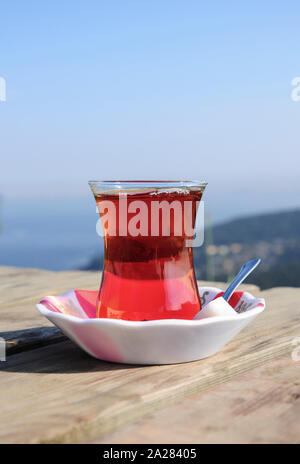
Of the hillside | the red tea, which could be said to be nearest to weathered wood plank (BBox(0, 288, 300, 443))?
the red tea

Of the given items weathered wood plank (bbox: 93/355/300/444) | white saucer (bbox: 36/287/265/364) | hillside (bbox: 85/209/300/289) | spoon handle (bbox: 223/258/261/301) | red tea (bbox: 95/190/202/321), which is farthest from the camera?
hillside (bbox: 85/209/300/289)

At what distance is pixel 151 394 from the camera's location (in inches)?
32.4

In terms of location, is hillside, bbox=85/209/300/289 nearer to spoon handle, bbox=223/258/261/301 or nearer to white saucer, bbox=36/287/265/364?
spoon handle, bbox=223/258/261/301

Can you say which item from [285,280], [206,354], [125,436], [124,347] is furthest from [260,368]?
[285,280]

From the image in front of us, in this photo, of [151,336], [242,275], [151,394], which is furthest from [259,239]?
[151,394]

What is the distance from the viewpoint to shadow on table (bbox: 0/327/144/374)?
98cm

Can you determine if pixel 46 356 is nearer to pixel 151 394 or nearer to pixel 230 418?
pixel 151 394

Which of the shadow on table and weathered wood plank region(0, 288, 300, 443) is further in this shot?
the shadow on table

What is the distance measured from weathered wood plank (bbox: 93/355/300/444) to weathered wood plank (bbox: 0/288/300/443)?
3 centimetres

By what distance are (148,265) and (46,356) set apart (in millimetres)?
248

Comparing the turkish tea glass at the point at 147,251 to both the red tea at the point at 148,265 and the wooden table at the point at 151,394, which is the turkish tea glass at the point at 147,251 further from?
the wooden table at the point at 151,394

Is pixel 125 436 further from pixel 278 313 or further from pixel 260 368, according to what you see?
pixel 278 313

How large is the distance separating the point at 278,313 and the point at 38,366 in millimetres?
633

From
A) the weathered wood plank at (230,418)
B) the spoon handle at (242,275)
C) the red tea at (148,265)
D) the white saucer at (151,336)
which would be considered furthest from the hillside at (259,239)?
the weathered wood plank at (230,418)
